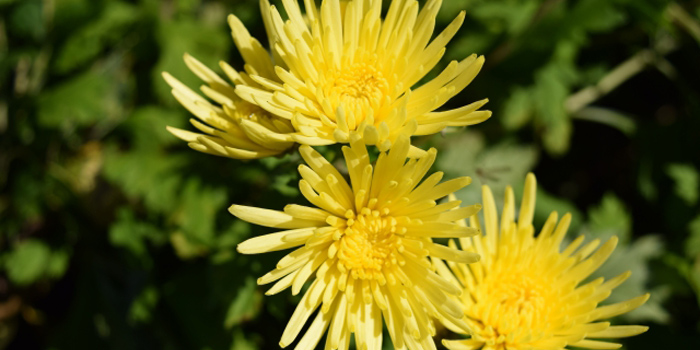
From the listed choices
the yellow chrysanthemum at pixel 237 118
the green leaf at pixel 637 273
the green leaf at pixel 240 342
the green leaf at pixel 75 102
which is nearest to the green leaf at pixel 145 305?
the green leaf at pixel 240 342

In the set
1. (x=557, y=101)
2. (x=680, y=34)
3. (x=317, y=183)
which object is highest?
(x=680, y=34)

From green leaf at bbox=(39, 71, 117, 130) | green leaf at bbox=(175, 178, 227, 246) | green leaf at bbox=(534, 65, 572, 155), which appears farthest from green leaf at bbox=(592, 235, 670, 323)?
green leaf at bbox=(39, 71, 117, 130)

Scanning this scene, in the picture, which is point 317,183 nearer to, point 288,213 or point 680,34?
point 288,213

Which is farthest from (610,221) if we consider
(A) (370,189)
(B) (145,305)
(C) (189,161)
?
(B) (145,305)

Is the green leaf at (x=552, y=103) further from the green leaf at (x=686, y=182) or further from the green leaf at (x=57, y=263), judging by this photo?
the green leaf at (x=57, y=263)

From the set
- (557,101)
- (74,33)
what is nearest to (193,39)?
(74,33)

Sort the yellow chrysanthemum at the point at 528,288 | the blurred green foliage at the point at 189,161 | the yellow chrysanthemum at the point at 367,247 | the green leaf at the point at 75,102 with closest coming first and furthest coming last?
the yellow chrysanthemum at the point at 367,247 → the yellow chrysanthemum at the point at 528,288 → the blurred green foliage at the point at 189,161 → the green leaf at the point at 75,102

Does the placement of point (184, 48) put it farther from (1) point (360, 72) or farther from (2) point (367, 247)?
(2) point (367, 247)
